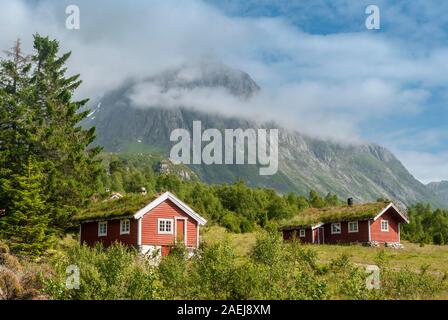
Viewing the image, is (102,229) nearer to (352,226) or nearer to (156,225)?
(156,225)

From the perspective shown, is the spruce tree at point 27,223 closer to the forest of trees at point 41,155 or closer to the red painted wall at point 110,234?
the forest of trees at point 41,155

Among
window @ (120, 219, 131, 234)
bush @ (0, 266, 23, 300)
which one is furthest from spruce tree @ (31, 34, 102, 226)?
bush @ (0, 266, 23, 300)

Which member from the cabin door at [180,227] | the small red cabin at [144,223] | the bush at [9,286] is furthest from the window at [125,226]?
the bush at [9,286]

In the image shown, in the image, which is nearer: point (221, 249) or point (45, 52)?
point (221, 249)

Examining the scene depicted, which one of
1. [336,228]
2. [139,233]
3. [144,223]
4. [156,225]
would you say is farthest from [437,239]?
[139,233]

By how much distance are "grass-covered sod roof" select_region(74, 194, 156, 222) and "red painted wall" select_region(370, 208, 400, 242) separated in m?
25.8

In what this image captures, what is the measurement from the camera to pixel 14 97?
175 feet

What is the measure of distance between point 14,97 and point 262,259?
36610mm

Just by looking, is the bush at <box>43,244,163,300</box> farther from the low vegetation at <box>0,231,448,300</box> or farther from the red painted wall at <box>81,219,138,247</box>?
the red painted wall at <box>81,219,138,247</box>

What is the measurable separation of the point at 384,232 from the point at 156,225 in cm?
2710

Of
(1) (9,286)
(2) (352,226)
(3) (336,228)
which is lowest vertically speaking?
(1) (9,286)

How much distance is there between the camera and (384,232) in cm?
6000
